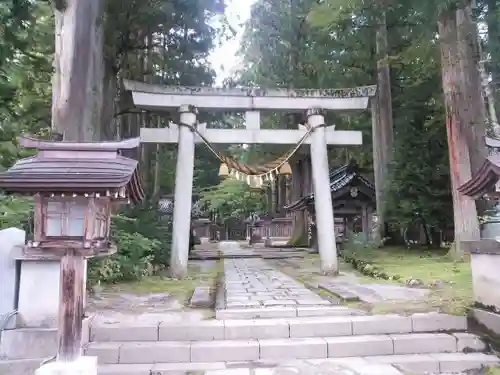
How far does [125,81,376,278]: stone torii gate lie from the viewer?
10.3 meters

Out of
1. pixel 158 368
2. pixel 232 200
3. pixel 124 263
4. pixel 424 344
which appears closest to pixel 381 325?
pixel 424 344

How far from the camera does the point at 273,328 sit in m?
5.36

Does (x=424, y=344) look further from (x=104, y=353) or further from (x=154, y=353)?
(x=104, y=353)

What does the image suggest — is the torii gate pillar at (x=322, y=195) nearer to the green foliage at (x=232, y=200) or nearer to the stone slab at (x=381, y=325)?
the stone slab at (x=381, y=325)

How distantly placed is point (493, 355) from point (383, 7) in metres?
9.90

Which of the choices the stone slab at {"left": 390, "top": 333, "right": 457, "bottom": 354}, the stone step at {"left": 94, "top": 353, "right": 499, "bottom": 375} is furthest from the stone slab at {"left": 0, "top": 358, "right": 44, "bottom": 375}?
the stone slab at {"left": 390, "top": 333, "right": 457, "bottom": 354}

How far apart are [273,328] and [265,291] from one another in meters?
2.37

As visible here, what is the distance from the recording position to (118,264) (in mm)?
9125

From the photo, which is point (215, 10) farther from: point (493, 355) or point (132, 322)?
point (493, 355)

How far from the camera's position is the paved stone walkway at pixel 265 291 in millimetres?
6494

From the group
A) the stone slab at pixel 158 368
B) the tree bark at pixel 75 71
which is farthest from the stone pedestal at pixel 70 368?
the tree bark at pixel 75 71

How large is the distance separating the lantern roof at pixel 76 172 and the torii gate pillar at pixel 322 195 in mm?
6759

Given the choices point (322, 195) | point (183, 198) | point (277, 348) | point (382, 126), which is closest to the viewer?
point (277, 348)

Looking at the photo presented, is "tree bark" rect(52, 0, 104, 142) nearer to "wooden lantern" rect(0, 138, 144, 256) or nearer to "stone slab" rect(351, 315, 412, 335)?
"wooden lantern" rect(0, 138, 144, 256)
